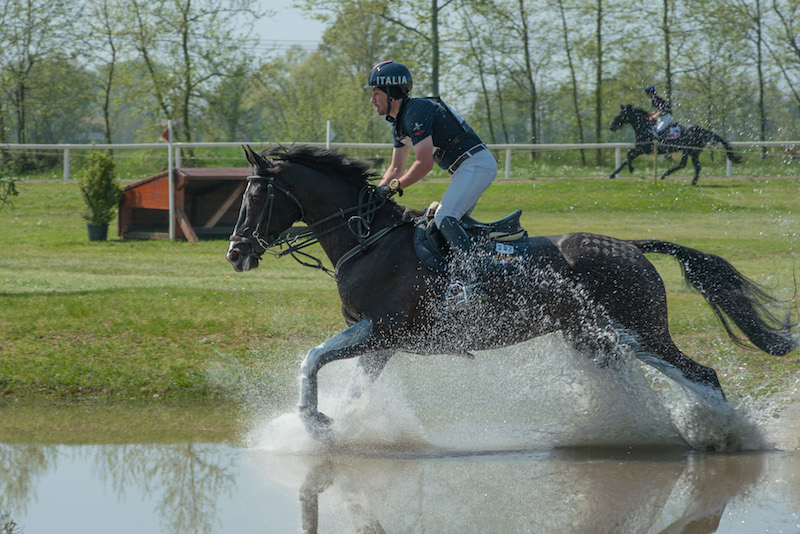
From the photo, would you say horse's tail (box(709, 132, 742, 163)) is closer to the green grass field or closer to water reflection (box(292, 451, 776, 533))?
the green grass field

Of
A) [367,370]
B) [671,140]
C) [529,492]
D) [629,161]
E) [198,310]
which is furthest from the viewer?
[629,161]

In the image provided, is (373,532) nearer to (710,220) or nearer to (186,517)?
(186,517)

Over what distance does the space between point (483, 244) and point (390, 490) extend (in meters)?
1.74

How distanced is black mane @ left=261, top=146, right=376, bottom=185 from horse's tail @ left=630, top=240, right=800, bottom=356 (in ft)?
6.64

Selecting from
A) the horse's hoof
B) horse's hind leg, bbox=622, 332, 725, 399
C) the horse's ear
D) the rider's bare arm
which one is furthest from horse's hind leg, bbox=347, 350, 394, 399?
horse's hind leg, bbox=622, 332, 725, 399

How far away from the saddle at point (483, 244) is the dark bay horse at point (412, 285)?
2.8 inches

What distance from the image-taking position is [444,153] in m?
5.59

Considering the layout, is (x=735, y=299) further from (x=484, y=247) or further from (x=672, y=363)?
(x=484, y=247)

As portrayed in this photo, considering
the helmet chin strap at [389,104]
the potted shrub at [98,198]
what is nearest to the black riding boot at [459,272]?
the helmet chin strap at [389,104]

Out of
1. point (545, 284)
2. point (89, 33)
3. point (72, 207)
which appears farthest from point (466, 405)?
point (89, 33)

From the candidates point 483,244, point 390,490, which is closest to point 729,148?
point 483,244

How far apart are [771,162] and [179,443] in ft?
58.2

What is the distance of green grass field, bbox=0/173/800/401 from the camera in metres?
7.18

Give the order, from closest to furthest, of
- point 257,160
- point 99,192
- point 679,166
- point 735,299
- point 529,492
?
1. point 529,492
2. point 257,160
3. point 735,299
4. point 99,192
5. point 679,166
